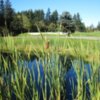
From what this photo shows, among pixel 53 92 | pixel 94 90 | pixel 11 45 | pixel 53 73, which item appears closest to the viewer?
pixel 94 90

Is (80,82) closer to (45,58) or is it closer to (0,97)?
(45,58)

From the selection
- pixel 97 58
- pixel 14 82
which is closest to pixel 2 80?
pixel 14 82

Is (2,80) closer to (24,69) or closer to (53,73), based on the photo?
(24,69)

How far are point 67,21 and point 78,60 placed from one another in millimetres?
508

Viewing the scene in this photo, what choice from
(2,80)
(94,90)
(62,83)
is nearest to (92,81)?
(94,90)

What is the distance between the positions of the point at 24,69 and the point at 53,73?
1.37ft

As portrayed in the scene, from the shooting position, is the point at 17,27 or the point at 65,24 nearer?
the point at 65,24

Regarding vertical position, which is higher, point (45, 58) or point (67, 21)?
point (67, 21)

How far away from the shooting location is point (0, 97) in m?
3.31

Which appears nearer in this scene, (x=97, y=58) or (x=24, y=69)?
(x=97, y=58)

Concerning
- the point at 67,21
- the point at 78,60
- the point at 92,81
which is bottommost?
the point at 92,81

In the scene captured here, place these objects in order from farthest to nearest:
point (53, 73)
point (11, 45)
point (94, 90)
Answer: point (11, 45)
point (53, 73)
point (94, 90)

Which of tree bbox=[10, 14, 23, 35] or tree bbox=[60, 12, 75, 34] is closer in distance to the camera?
tree bbox=[60, 12, 75, 34]

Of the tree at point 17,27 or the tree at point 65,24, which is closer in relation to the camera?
the tree at point 65,24
